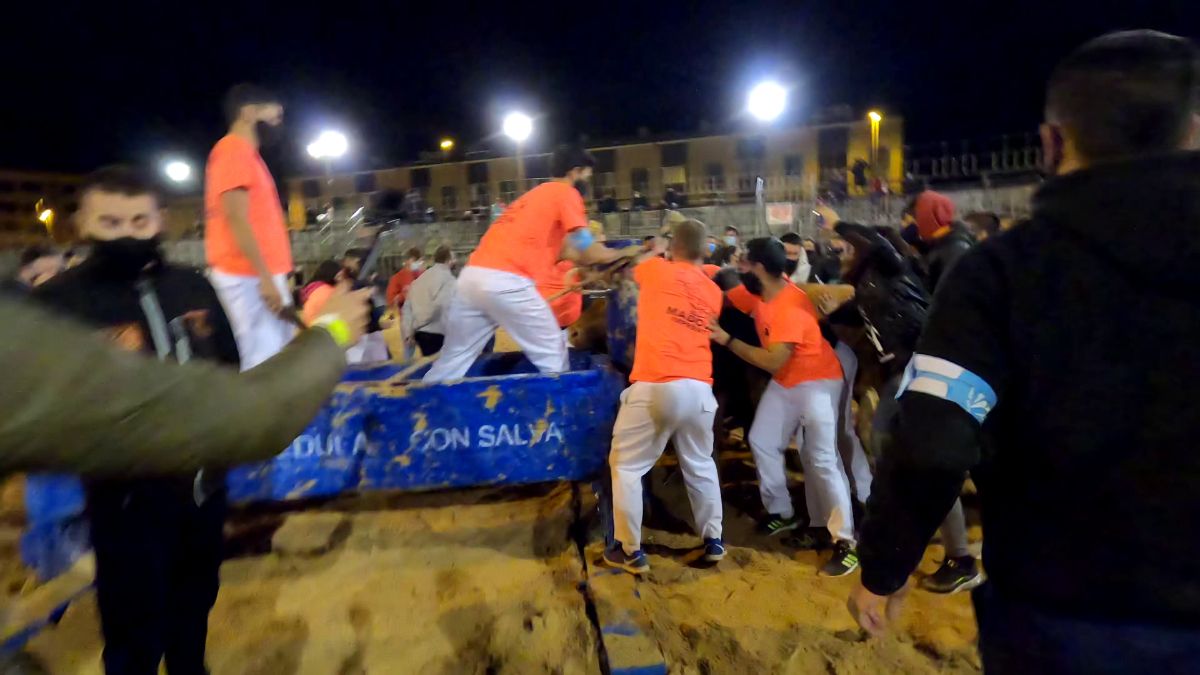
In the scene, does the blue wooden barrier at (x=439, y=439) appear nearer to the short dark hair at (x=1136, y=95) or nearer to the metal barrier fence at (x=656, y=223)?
the short dark hair at (x=1136, y=95)

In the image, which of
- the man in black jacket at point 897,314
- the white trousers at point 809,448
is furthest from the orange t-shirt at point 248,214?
the man in black jacket at point 897,314

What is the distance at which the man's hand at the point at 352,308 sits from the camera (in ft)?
5.69

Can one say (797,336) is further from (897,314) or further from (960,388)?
(960,388)

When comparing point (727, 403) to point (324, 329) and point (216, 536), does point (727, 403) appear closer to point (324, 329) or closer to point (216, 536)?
point (216, 536)

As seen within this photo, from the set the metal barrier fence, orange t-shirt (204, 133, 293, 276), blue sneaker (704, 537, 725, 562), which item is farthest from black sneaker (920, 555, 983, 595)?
the metal barrier fence

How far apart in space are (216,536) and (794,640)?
8.32ft

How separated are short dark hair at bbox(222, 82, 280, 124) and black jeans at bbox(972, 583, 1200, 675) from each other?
12.9 ft

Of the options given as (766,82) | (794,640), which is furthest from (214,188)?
(766,82)

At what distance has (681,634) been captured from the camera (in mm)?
3518

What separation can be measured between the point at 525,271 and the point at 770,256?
152cm

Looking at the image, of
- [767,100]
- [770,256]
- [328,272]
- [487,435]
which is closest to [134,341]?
[487,435]

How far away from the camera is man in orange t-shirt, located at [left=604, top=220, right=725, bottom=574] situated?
409cm

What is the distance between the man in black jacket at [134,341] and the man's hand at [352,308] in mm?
1037

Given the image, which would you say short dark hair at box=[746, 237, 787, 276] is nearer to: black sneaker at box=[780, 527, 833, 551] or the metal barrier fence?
black sneaker at box=[780, 527, 833, 551]
